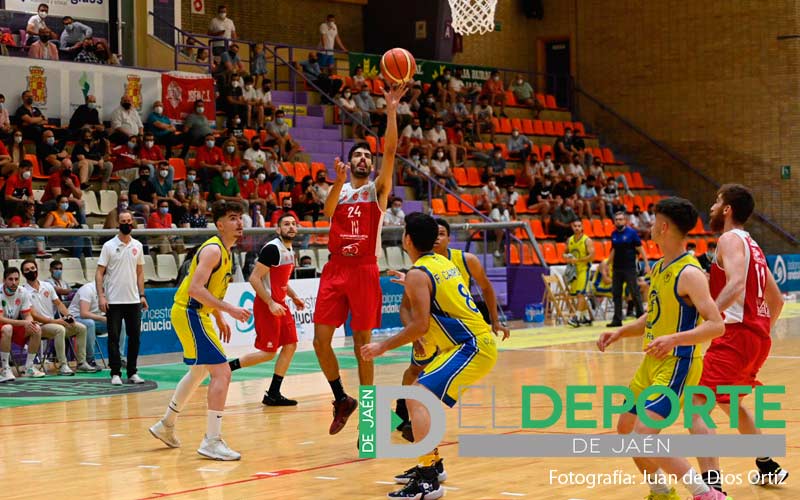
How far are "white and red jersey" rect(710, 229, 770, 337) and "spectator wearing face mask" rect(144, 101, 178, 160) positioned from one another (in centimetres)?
1495

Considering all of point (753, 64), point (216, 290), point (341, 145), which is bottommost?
point (216, 290)

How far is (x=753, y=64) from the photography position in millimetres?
30484

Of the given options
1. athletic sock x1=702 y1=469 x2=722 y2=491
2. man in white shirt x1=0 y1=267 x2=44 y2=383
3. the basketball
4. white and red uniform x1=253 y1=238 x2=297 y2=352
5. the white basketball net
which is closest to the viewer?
athletic sock x1=702 y1=469 x2=722 y2=491

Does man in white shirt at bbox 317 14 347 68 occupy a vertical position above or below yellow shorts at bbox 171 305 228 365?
above

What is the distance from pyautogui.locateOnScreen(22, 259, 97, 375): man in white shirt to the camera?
43.4 feet

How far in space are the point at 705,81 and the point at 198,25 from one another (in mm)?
13525

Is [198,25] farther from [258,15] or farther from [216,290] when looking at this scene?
[216,290]

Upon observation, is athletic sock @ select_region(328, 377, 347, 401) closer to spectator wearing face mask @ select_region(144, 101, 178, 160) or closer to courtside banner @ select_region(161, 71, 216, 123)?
spectator wearing face mask @ select_region(144, 101, 178, 160)

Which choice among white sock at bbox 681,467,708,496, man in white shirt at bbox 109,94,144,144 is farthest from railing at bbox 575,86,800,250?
white sock at bbox 681,467,708,496

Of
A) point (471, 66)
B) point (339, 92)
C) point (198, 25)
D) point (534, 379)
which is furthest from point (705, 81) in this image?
point (534, 379)

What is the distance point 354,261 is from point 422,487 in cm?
260

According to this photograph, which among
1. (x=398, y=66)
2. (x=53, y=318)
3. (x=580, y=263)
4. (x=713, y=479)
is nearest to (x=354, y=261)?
(x=398, y=66)

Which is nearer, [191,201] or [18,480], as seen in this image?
[18,480]

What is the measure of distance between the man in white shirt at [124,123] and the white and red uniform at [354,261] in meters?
11.7
